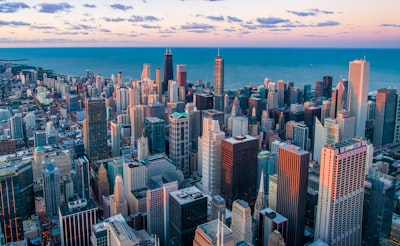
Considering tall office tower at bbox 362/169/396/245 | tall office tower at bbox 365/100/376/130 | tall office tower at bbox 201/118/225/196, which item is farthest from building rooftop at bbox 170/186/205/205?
tall office tower at bbox 365/100/376/130

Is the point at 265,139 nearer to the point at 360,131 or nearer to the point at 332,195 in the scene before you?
the point at 360,131

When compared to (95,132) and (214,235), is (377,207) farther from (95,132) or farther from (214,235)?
(95,132)

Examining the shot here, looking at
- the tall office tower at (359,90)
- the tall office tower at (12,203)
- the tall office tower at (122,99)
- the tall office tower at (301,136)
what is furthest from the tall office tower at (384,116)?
the tall office tower at (122,99)

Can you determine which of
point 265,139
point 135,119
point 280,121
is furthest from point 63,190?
point 280,121

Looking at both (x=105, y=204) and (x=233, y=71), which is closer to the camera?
(x=105, y=204)

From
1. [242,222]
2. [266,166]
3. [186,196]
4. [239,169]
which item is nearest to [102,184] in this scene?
[186,196]

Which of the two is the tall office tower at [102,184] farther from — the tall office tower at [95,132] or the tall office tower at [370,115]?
the tall office tower at [370,115]
